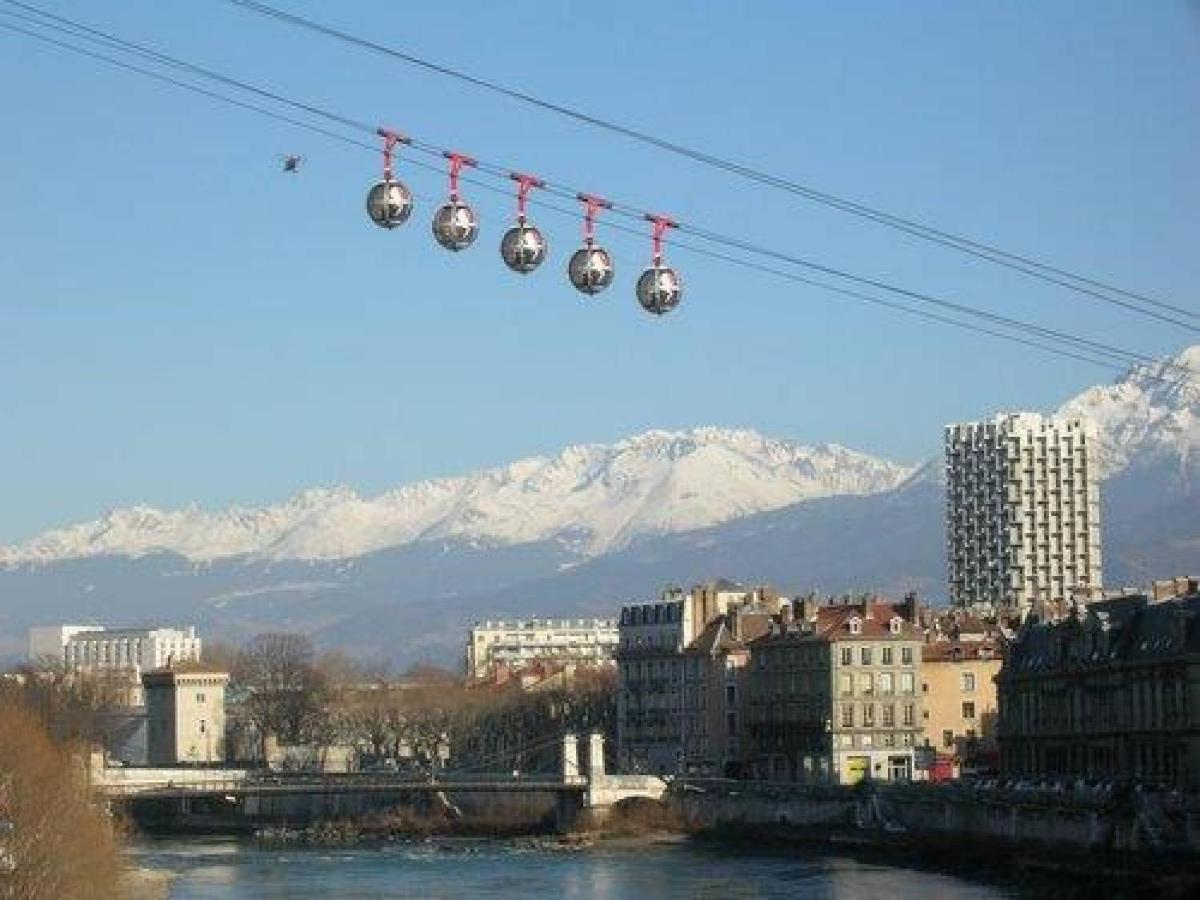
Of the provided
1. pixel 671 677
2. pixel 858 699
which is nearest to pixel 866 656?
pixel 858 699

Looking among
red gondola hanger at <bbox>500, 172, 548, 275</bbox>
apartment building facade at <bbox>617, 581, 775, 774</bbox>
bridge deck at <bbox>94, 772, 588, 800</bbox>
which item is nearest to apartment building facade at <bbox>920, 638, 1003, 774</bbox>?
apartment building facade at <bbox>617, 581, 775, 774</bbox>

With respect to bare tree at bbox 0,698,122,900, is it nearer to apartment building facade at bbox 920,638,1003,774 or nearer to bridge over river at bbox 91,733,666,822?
bridge over river at bbox 91,733,666,822

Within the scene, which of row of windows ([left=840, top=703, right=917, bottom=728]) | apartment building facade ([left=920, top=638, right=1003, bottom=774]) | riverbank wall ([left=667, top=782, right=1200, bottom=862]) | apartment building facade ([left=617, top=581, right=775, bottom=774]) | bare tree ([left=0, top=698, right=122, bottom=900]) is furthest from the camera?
apartment building facade ([left=617, top=581, right=775, bottom=774])

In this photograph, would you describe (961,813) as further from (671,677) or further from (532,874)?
(671,677)

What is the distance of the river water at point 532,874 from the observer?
90.7 meters

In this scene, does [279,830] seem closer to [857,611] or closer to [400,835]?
[400,835]

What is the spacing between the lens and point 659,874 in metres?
99.6

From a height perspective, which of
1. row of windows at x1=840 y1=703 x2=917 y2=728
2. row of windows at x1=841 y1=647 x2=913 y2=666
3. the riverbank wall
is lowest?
the riverbank wall

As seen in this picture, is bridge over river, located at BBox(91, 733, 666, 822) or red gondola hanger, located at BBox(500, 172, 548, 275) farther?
bridge over river, located at BBox(91, 733, 666, 822)

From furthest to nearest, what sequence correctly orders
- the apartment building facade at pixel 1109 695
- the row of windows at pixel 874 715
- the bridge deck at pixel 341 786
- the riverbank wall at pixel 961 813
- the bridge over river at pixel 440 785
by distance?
the row of windows at pixel 874 715
the bridge over river at pixel 440 785
the bridge deck at pixel 341 786
the apartment building facade at pixel 1109 695
the riverbank wall at pixel 961 813

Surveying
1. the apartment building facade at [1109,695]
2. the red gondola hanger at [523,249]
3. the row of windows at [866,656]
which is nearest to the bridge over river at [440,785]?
the row of windows at [866,656]

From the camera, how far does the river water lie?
90.7 metres

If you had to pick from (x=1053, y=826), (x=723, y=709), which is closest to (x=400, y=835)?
(x=723, y=709)

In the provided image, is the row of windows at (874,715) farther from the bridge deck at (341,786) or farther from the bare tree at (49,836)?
the bare tree at (49,836)
